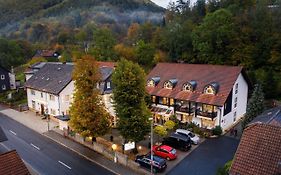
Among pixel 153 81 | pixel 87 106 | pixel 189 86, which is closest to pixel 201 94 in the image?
pixel 189 86

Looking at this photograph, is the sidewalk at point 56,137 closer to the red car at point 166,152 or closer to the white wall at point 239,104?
the red car at point 166,152

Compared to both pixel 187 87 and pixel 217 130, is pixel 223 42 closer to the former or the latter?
pixel 187 87

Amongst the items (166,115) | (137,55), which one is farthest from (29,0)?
(166,115)

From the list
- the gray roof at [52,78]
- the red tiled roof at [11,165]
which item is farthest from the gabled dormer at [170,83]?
the red tiled roof at [11,165]

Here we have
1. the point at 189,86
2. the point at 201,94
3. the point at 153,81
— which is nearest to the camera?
the point at 201,94

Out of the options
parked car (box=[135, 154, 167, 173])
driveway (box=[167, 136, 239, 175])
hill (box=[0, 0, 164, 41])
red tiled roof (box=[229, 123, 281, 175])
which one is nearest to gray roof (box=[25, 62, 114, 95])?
parked car (box=[135, 154, 167, 173])
